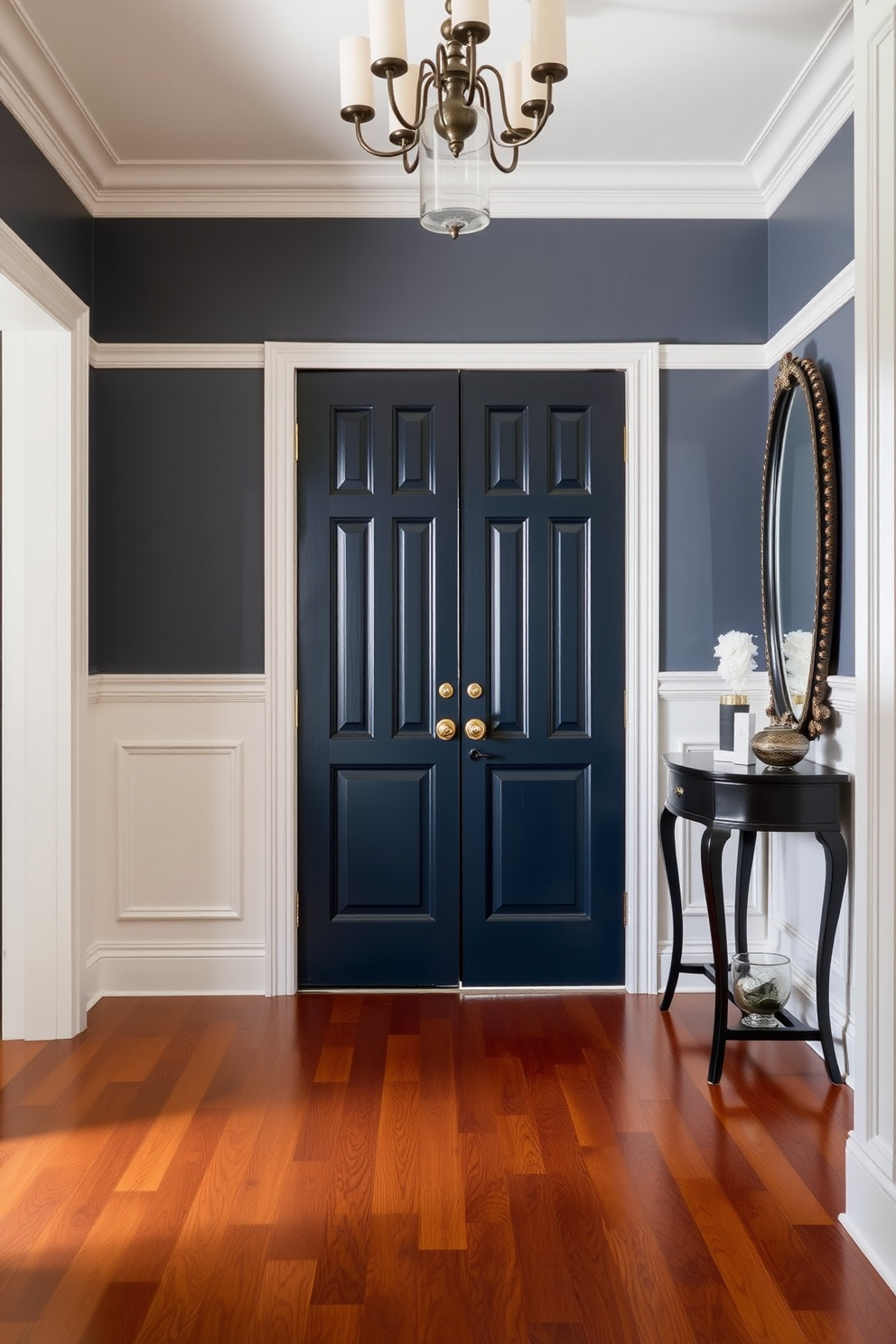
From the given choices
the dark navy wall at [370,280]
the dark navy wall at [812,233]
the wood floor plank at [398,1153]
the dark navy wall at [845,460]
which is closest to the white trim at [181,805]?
the wood floor plank at [398,1153]

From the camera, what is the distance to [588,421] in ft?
A: 12.4

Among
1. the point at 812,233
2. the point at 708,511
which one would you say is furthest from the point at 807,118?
the point at 708,511

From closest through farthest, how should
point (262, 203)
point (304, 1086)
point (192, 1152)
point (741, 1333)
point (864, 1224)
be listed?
1. point (741, 1333)
2. point (864, 1224)
3. point (192, 1152)
4. point (304, 1086)
5. point (262, 203)

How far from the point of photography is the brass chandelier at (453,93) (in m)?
1.97

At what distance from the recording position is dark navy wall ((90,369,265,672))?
12.4ft

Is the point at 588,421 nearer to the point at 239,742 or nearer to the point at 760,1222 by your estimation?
the point at 239,742

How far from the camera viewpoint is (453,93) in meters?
1.99

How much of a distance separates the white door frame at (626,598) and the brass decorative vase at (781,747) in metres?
0.70

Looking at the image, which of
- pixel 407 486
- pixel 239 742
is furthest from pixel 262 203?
pixel 239 742

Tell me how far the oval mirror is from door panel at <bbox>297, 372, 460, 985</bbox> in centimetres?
113

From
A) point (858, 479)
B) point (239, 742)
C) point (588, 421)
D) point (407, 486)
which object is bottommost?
point (239, 742)

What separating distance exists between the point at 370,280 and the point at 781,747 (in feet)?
7.29

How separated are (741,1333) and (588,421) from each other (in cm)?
285

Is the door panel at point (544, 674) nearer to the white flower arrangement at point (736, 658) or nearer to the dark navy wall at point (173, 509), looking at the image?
the white flower arrangement at point (736, 658)
